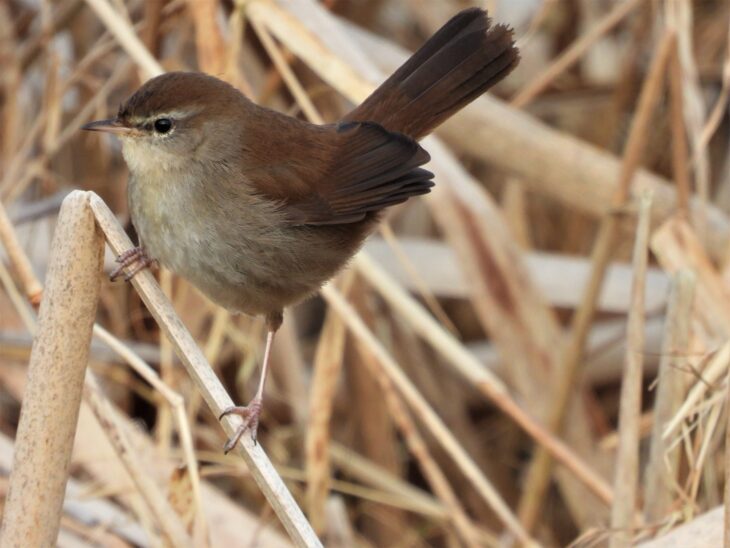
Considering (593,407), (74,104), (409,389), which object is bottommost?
(593,407)

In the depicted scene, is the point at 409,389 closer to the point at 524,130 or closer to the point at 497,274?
the point at 497,274

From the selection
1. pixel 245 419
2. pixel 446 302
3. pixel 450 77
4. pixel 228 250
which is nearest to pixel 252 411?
pixel 245 419

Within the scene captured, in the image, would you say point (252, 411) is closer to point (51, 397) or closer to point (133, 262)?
point (133, 262)

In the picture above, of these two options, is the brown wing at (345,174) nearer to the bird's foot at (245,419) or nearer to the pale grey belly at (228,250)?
the pale grey belly at (228,250)

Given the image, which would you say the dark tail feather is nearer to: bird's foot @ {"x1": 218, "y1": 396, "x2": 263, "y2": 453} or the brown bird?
Result: the brown bird

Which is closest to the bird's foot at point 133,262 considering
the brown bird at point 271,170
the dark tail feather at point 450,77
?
the brown bird at point 271,170

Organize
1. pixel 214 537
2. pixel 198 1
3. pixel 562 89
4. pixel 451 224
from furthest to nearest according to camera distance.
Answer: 1. pixel 562 89
2. pixel 451 224
3. pixel 214 537
4. pixel 198 1

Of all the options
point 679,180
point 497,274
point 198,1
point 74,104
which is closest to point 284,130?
point 198,1

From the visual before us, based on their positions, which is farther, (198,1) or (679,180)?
(679,180)
